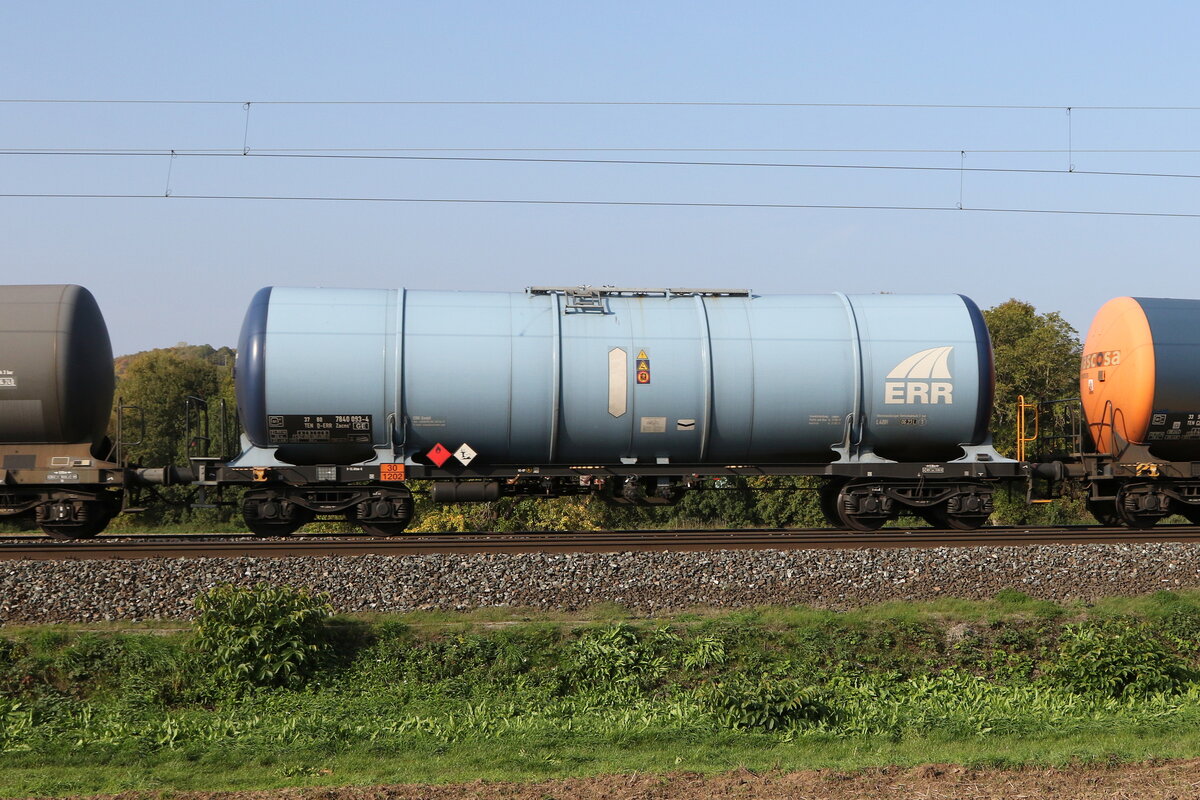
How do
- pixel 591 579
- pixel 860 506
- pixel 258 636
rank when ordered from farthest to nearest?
pixel 860 506 < pixel 591 579 < pixel 258 636

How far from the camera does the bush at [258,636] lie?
10.0 m

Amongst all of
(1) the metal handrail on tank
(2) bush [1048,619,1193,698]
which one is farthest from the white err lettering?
(2) bush [1048,619,1193,698]

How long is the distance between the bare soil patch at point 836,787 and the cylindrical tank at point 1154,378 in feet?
36.1

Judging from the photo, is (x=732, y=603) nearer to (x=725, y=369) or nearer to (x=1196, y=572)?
(x=725, y=369)

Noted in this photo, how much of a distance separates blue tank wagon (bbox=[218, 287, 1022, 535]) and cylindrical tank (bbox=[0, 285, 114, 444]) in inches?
104

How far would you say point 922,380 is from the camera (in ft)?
55.9

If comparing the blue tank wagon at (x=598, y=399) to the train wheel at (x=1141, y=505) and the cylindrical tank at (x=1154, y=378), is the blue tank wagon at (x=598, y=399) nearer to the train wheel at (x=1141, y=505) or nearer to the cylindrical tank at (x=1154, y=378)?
the train wheel at (x=1141, y=505)

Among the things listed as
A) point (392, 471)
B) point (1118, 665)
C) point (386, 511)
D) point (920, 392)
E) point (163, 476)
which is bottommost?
point (1118, 665)

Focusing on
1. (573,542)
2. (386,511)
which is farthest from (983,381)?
(386,511)

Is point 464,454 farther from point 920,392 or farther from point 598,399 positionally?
point 920,392

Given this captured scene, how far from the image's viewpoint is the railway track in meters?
14.4

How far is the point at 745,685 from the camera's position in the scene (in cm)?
950

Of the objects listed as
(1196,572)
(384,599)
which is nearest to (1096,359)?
(1196,572)

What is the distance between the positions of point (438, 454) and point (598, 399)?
2.78 meters
